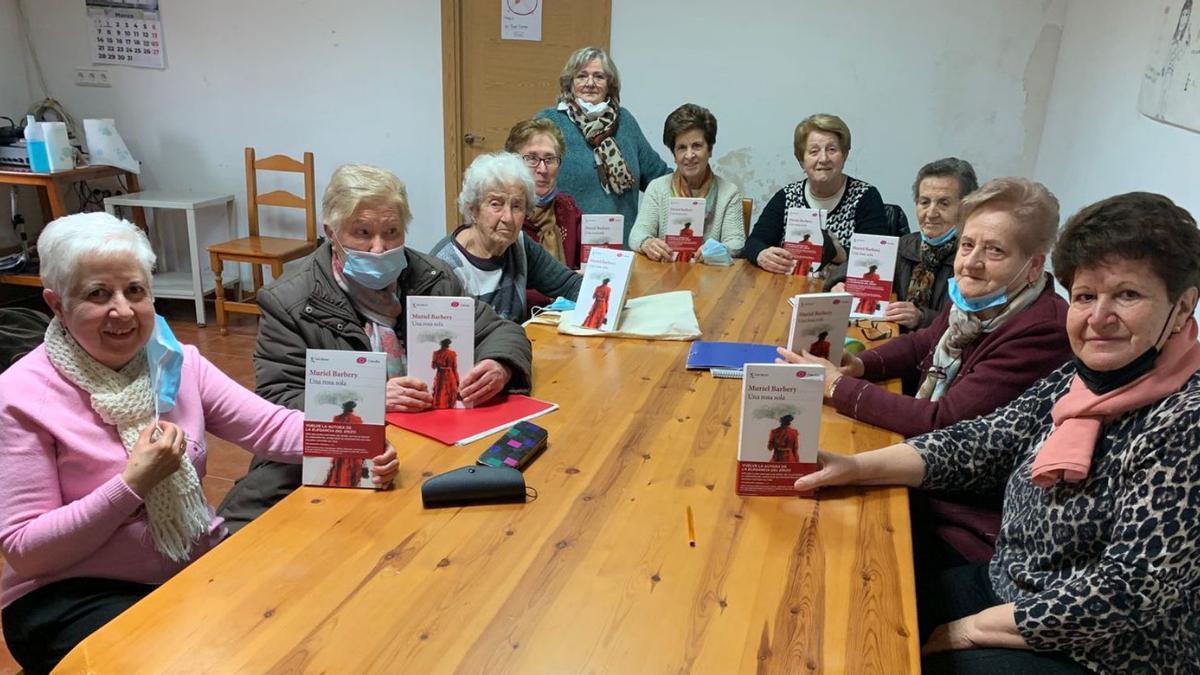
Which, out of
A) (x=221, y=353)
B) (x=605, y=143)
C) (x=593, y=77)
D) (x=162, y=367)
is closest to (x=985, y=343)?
(x=162, y=367)

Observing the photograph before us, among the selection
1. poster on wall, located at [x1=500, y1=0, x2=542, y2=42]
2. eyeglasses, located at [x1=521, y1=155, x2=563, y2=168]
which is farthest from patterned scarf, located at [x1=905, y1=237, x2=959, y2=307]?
poster on wall, located at [x1=500, y1=0, x2=542, y2=42]

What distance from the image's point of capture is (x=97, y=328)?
52.9 inches

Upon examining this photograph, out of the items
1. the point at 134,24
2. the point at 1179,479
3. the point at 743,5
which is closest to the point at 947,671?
the point at 1179,479

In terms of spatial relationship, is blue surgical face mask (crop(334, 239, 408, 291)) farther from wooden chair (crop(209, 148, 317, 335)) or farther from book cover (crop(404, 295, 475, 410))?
wooden chair (crop(209, 148, 317, 335))

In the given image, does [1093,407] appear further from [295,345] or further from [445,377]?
[295,345]

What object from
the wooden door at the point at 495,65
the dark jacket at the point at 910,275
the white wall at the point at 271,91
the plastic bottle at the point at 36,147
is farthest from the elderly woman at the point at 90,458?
the plastic bottle at the point at 36,147

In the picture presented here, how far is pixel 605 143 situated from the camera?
3365mm

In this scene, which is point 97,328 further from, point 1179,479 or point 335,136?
point 335,136

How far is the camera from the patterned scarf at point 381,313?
1.84m

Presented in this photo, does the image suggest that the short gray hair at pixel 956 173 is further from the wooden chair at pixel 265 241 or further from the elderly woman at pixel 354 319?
the wooden chair at pixel 265 241

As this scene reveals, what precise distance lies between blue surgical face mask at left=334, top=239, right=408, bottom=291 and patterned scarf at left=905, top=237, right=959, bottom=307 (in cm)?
168

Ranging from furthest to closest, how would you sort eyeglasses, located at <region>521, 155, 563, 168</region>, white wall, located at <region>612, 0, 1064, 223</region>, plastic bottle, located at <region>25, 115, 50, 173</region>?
plastic bottle, located at <region>25, 115, 50, 173</region>, white wall, located at <region>612, 0, 1064, 223</region>, eyeglasses, located at <region>521, 155, 563, 168</region>

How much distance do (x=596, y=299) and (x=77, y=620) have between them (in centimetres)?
140

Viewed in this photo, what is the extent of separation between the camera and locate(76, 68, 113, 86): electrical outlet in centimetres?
501
